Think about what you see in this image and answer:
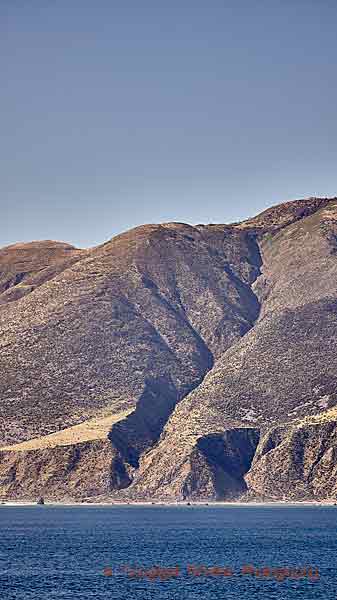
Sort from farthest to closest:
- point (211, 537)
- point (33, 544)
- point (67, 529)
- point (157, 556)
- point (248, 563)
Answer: point (67, 529) → point (211, 537) → point (33, 544) → point (157, 556) → point (248, 563)

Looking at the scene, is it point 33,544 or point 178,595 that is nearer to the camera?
point 178,595

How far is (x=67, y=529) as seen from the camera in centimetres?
19825

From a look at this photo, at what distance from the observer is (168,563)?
14225 cm

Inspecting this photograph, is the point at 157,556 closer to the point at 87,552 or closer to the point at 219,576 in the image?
the point at 87,552

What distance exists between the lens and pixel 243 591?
115938 mm

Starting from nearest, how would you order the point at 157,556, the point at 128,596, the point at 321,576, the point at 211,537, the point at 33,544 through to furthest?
1. the point at 128,596
2. the point at 321,576
3. the point at 157,556
4. the point at 33,544
5. the point at 211,537

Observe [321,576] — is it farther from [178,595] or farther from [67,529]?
[67,529]

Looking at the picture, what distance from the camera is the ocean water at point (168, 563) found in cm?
11519

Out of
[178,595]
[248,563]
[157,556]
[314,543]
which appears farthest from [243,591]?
[314,543]

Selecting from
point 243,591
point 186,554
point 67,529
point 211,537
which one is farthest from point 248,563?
point 67,529

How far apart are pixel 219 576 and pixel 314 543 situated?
41.8 metres

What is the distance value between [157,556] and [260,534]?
3818 centimetres

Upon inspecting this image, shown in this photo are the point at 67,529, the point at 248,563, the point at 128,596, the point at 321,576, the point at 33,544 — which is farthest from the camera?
the point at 67,529

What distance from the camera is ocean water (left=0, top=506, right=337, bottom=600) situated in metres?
115
